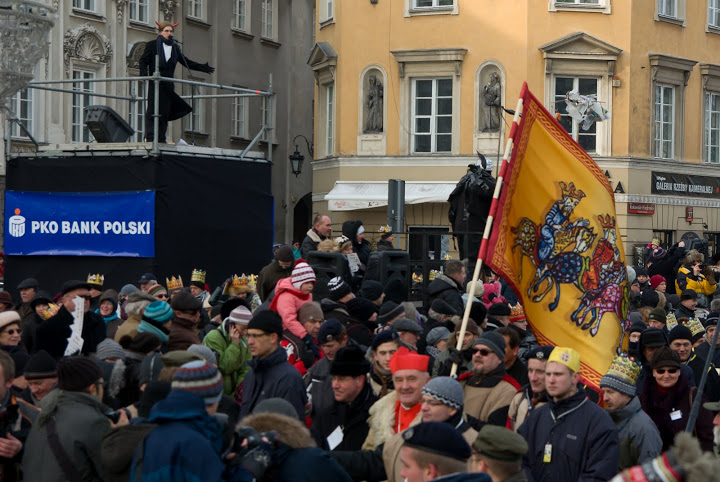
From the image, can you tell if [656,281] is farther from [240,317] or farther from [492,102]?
[492,102]

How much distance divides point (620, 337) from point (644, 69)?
2577 centimetres

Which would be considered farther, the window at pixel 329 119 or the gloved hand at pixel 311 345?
the window at pixel 329 119

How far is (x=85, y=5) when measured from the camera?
35281mm

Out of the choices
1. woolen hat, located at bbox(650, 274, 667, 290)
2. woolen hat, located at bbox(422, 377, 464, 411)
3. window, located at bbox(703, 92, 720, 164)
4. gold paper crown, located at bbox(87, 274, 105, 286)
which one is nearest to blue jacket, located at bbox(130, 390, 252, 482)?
woolen hat, located at bbox(422, 377, 464, 411)

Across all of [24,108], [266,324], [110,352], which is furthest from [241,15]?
[266,324]

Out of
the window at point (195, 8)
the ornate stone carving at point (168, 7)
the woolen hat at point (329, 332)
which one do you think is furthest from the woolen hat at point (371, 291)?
the window at point (195, 8)

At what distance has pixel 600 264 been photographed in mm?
9883

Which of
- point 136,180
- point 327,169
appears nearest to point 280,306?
point 136,180

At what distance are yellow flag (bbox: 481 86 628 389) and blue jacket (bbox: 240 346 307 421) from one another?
1.94 m

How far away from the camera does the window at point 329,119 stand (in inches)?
1445

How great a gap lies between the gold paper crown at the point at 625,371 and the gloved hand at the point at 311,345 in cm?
284

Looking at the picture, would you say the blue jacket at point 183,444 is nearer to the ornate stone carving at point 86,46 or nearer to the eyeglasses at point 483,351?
the eyeglasses at point 483,351

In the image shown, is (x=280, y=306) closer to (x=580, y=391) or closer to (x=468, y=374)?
(x=468, y=374)

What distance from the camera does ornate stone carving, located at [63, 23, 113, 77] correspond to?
3441 cm
